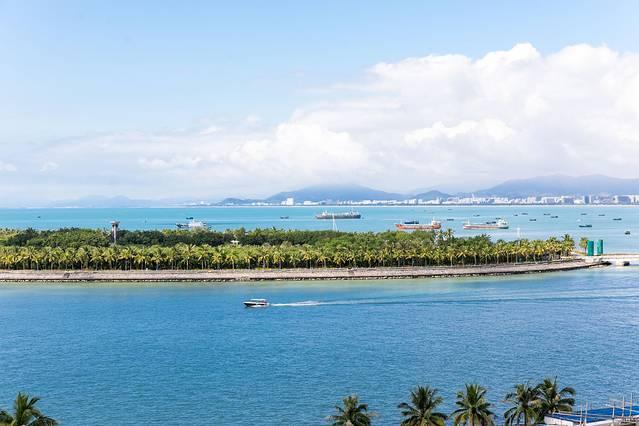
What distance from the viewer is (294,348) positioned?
45.5 meters

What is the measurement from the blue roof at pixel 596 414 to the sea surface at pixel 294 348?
159 inches

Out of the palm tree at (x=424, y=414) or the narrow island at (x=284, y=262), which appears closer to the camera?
the palm tree at (x=424, y=414)

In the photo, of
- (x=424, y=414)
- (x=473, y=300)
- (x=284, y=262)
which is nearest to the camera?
(x=424, y=414)

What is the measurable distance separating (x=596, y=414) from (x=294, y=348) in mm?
20935

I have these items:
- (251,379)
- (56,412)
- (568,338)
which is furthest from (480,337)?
(56,412)

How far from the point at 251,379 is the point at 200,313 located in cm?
2190

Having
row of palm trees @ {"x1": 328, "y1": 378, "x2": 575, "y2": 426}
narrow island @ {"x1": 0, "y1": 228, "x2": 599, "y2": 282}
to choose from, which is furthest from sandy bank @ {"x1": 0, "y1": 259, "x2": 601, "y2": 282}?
row of palm trees @ {"x1": 328, "y1": 378, "x2": 575, "y2": 426}

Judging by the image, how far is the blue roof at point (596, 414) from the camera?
2775 centimetres

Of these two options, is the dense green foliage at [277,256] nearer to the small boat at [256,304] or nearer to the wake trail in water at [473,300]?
the wake trail in water at [473,300]

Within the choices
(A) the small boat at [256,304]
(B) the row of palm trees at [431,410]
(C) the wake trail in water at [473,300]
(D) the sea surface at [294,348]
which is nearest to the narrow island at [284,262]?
(D) the sea surface at [294,348]

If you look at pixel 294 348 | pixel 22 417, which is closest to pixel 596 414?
pixel 294 348

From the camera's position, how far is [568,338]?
4772cm

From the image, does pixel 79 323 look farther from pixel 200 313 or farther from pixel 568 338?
pixel 568 338

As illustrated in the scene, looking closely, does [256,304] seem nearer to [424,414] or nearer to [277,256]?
[277,256]
